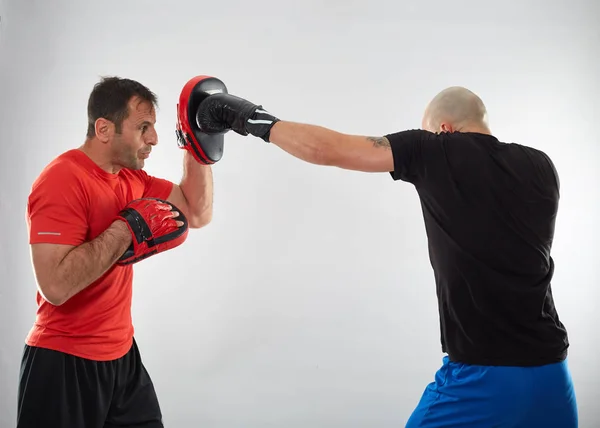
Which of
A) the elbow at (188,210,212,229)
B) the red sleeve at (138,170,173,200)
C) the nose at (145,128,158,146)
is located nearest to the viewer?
the nose at (145,128,158,146)

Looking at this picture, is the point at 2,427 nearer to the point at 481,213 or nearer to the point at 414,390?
the point at 414,390

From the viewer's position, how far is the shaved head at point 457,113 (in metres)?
1.77

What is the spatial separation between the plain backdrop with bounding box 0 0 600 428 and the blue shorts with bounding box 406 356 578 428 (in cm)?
148

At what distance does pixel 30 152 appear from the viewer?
3.12 metres

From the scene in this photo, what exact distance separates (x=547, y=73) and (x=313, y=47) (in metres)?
1.26

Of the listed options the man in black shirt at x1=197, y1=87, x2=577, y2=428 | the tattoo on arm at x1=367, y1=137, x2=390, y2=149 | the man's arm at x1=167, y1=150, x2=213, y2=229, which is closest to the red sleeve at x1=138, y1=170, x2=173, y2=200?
the man's arm at x1=167, y1=150, x2=213, y2=229

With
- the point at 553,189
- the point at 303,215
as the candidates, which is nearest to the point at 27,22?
the point at 303,215

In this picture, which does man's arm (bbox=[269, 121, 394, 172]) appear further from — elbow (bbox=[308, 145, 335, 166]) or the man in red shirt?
the man in red shirt

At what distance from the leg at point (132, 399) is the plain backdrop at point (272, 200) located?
107cm

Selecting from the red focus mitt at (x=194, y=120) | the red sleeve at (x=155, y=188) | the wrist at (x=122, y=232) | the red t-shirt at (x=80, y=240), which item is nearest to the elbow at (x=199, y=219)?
the red sleeve at (x=155, y=188)

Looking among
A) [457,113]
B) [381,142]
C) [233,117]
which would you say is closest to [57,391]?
[233,117]

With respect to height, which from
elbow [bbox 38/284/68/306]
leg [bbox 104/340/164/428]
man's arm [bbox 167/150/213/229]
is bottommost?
leg [bbox 104/340/164/428]

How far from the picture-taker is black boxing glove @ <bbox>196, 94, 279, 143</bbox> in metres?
1.76

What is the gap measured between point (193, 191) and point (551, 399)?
4.74 feet
